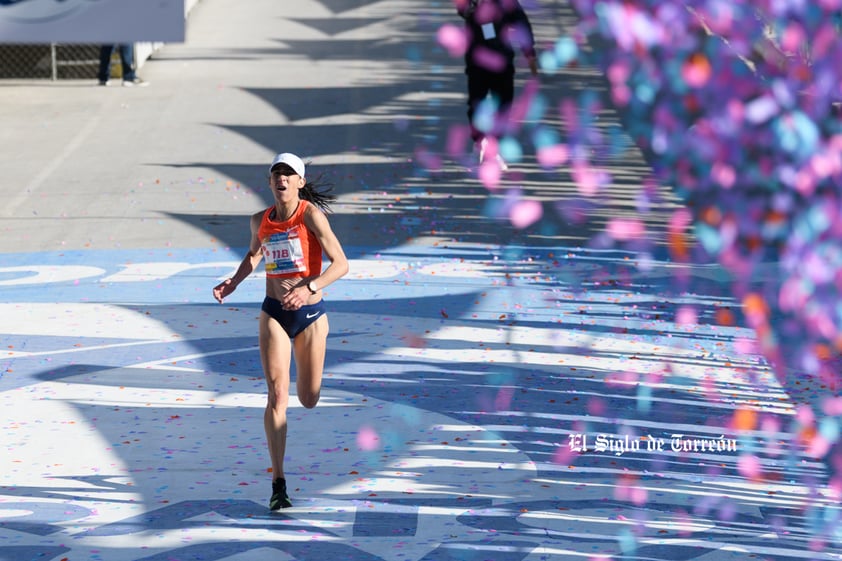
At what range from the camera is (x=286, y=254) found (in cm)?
809

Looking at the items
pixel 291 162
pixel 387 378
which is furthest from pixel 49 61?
pixel 291 162

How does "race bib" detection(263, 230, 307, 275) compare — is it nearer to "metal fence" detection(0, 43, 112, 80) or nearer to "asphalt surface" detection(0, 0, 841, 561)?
"asphalt surface" detection(0, 0, 841, 561)

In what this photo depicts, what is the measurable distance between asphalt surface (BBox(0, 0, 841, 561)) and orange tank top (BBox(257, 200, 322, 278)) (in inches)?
45.9

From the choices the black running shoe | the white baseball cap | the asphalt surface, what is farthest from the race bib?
the asphalt surface

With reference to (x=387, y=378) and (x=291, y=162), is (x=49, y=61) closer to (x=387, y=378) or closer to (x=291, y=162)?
(x=387, y=378)

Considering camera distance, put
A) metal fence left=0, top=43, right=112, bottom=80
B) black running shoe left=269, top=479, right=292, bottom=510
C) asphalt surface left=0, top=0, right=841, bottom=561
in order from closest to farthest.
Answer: asphalt surface left=0, top=0, right=841, bottom=561, black running shoe left=269, top=479, right=292, bottom=510, metal fence left=0, top=43, right=112, bottom=80

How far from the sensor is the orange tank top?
809 cm

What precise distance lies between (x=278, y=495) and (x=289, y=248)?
1.25 metres

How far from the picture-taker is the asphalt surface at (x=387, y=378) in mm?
7746

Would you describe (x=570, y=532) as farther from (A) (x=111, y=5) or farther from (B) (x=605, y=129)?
(A) (x=111, y=5)

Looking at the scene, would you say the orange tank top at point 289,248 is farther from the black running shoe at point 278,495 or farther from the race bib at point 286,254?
Result: the black running shoe at point 278,495

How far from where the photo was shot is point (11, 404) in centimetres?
994

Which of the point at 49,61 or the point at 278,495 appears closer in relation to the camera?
the point at 278,495

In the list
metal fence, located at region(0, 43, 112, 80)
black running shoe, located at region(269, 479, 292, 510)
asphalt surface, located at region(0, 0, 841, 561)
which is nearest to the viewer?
asphalt surface, located at region(0, 0, 841, 561)
